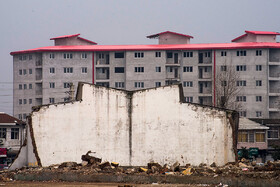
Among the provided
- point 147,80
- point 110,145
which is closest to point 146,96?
point 110,145

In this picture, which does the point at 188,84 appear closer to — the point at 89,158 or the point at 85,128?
the point at 85,128

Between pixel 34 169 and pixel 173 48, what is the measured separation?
59.5 meters

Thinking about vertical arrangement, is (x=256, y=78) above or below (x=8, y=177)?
above

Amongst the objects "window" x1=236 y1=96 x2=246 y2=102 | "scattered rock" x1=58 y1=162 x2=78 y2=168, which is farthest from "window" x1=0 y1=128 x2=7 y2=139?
"window" x1=236 y1=96 x2=246 y2=102

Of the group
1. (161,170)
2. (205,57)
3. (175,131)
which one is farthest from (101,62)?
(161,170)

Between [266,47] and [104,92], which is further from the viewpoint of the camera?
[266,47]

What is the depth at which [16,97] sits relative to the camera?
→ 320 ft

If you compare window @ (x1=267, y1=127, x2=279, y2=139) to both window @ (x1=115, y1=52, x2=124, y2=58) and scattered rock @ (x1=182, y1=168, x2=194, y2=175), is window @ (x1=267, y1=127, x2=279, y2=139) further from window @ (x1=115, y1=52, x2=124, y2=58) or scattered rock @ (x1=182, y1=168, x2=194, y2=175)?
scattered rock @ (x1=182, y1=168, x2=194, y2=175)

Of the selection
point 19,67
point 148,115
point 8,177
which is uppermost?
point 19,67

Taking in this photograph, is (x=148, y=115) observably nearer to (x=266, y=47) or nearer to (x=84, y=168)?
(x=84, y=168)

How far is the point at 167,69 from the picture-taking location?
9319 cm

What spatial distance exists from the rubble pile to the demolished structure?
842 millimetres

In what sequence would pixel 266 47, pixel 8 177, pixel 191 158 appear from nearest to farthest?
1. pixel 8 177
2. pixel 191 158
3. pixel 266 47

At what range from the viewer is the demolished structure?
36.3m
